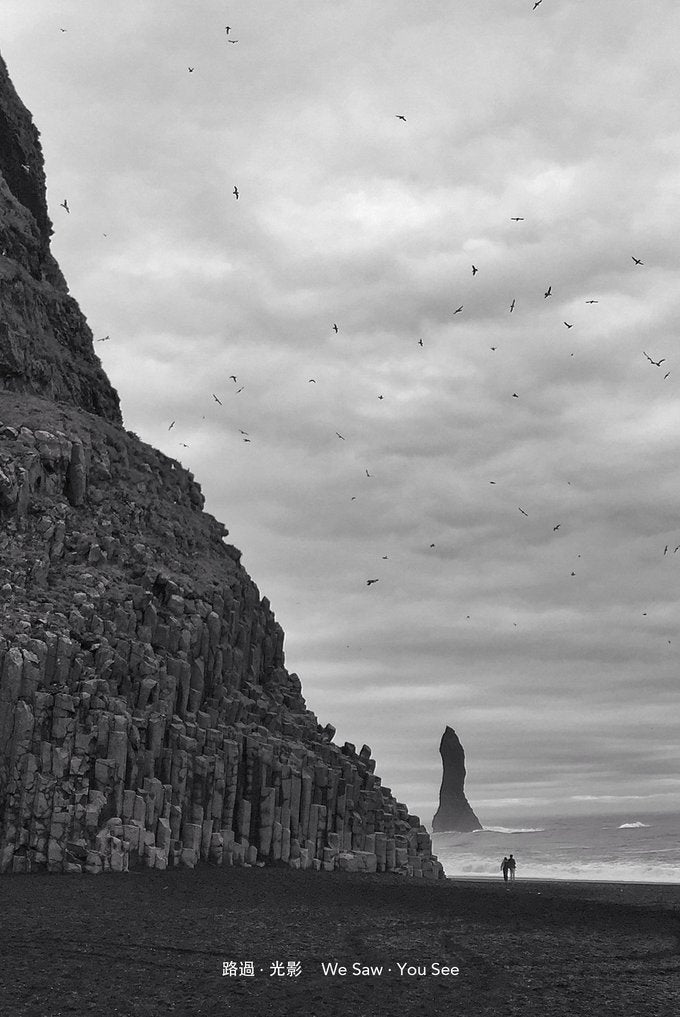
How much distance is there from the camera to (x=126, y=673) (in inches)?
2219

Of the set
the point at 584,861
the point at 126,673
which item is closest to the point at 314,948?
the point at 126,673

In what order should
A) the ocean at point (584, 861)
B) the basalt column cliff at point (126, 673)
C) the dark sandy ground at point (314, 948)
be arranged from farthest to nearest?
1. the ocean at point (584, 861)
2. the basalt column cliff at point (126, 673)
3. the dark sandy ground at point (314, 948)

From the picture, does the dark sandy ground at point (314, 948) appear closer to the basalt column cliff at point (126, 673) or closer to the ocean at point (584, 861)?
the basalt column cliff at point (126, 673)

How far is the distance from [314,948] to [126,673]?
2401 centimetres

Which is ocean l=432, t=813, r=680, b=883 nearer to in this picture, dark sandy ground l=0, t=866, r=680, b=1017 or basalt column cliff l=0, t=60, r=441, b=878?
basalt column cliff l=0, t=60, r=441, b=878

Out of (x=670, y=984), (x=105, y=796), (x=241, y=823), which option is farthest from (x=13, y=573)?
(x=670, y=984)

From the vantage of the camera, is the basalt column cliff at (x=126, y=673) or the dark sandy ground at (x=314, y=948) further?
the basalt column cliff at (x=126, y=673)

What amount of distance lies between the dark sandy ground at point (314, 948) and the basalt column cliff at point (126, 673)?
4.29m

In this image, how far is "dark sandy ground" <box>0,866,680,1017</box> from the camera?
28.7 m

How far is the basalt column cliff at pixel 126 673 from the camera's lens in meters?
50.9

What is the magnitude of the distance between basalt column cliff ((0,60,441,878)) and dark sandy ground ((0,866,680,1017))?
14.1 ft

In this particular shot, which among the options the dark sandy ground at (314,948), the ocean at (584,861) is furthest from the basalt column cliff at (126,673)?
the ocean at (584,861)

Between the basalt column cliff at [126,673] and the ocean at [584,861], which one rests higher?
the basalt column cliff at [126,673]

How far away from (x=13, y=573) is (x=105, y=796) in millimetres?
13714
